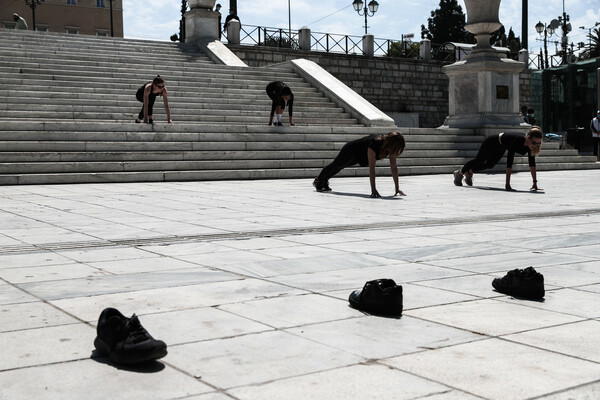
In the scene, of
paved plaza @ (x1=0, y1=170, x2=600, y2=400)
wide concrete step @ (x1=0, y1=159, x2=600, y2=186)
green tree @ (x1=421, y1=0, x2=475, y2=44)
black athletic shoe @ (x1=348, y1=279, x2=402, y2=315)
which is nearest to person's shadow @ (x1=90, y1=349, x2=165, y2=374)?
paved plaza @ (x1=0, y1=170, x2=600, y2=400)

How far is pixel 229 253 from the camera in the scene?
612 cm

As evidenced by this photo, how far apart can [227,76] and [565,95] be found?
2229cm

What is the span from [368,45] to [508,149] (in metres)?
23.7

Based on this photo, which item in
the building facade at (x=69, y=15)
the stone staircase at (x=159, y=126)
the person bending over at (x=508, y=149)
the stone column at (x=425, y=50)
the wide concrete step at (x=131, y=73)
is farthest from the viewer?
the building facade at (x=69, y=15)

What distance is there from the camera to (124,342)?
127 inches

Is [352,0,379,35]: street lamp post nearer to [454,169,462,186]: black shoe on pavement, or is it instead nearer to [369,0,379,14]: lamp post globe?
[369,0,379,14]: lamp post globe

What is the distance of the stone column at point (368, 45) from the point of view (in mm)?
35531

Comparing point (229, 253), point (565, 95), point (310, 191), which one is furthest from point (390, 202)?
point (565, 95)

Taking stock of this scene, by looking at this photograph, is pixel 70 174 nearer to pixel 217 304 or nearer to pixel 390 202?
pixel 390 202

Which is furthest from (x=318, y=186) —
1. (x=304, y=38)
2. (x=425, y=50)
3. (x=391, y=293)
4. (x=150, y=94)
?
(x=425, y=50)

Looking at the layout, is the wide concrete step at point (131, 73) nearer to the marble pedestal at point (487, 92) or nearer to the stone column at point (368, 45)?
the marble pedestal at point (487, 92)

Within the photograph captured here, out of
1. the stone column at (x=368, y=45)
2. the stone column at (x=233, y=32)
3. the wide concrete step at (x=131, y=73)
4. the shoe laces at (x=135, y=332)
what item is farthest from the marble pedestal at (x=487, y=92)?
the shoe laces at (x=135, y=332)

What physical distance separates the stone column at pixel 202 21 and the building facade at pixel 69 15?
140 ft

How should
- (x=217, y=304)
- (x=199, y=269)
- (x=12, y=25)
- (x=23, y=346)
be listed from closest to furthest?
(x=23, y=346), (x=217, y=304), (x=199, y=269), (x=12, y=25)
